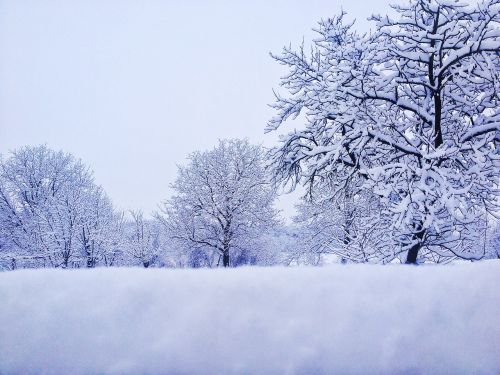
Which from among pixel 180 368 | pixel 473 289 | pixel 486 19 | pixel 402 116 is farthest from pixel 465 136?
pixel 180 368

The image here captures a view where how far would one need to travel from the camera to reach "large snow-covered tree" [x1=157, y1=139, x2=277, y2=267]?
19.1 meters

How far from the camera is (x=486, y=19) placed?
4188 millimetres

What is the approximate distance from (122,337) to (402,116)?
588 cm

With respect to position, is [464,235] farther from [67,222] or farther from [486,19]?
[67,222]

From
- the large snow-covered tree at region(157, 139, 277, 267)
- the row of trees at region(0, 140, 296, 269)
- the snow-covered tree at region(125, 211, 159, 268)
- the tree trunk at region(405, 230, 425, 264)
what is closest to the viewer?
the tree trunk at region(405, 230, 425, 264)

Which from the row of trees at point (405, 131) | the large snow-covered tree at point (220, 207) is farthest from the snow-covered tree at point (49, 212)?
the row of trees at point (405, 131)

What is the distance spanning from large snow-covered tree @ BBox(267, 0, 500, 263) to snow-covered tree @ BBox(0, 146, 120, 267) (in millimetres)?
13664

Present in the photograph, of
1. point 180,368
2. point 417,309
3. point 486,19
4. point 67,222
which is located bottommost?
point 180,368

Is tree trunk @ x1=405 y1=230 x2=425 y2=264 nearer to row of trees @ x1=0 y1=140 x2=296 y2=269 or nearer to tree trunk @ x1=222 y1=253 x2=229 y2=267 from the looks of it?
row of trees @ x1=0 y1=140 x2=296 y2=269

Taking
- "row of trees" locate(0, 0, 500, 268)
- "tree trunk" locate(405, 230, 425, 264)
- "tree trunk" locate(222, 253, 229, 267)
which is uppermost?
"row of trees" locate(0, 0, 500, 268)

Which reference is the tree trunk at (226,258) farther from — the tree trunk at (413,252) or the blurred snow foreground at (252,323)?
the blurred snow foreground at (252,323)

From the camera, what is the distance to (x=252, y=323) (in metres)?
0.91

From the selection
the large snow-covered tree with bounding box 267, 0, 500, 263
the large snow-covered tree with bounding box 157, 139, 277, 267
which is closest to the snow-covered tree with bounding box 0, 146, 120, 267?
the large snow-covered tree with bounding box 157, 139, 277, 267

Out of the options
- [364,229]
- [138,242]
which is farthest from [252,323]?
[138,242]
